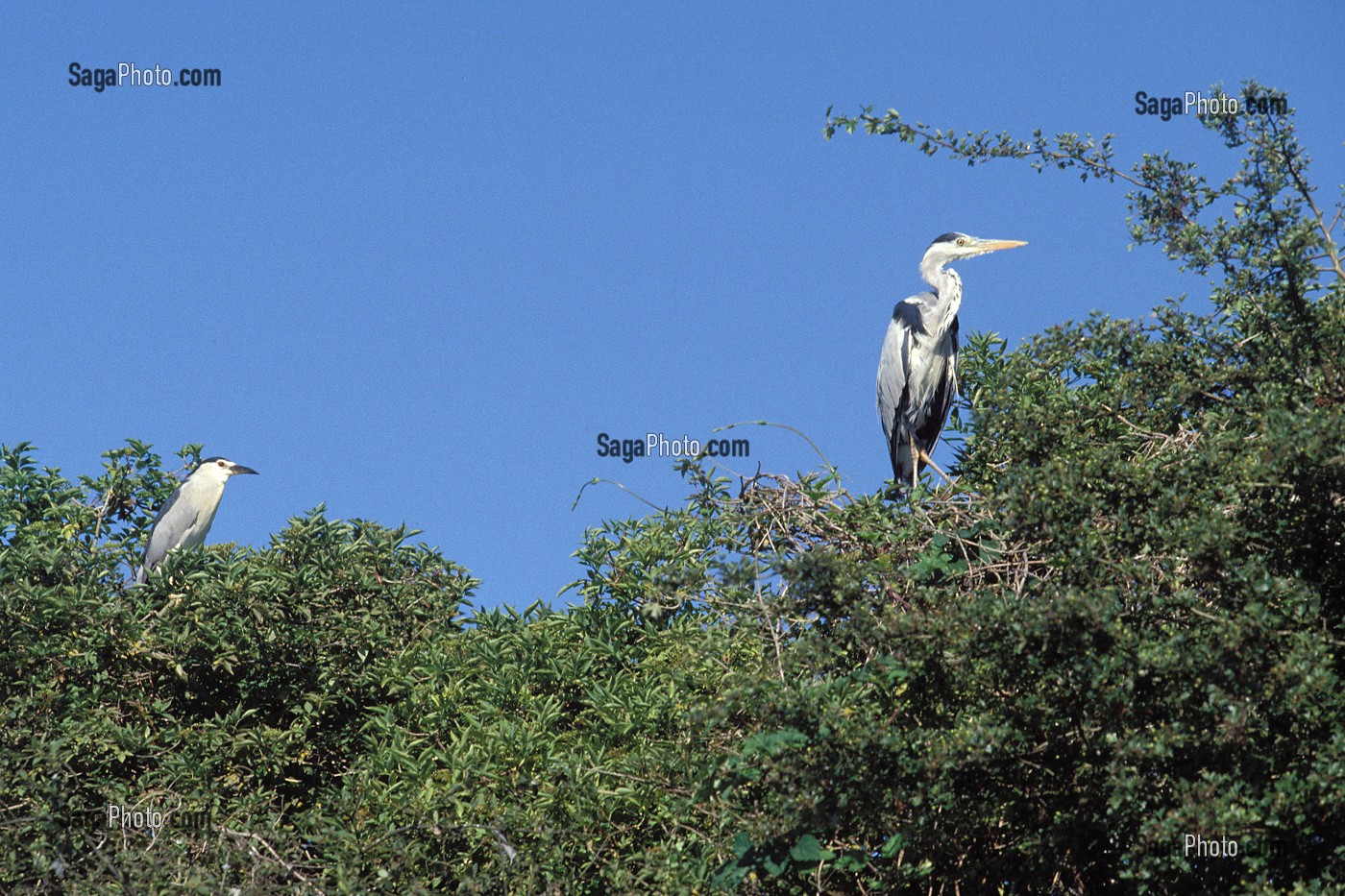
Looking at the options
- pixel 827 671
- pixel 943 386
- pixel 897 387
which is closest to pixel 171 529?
pixel 897 387

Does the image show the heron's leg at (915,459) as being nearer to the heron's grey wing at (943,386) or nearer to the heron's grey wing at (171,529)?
the heron's grey wing at (943,386)

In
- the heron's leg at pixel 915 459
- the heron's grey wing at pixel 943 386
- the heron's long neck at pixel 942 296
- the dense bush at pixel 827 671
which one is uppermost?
the heron's long neck at pixel 942 296

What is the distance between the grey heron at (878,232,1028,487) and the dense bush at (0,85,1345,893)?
174 centimetres

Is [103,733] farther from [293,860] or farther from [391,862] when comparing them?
[391,862]

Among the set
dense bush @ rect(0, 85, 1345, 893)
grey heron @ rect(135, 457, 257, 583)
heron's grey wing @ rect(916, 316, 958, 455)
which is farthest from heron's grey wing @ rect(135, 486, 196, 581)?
heron's grey wing @ rect(916, 316, 958, 455)

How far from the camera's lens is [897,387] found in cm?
1043

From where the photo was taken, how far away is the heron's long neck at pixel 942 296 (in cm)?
1046

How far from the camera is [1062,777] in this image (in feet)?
17.0

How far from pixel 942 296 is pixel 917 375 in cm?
90

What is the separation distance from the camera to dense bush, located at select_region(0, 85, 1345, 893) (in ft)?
15.0

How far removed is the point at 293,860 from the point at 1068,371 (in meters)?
5.05

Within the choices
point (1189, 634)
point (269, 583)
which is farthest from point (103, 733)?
point (1189, 634)

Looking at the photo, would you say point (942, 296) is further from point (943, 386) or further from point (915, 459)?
point (915, 459)

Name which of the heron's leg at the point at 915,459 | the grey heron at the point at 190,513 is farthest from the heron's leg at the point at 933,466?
the grey heron at the point at 190,513
